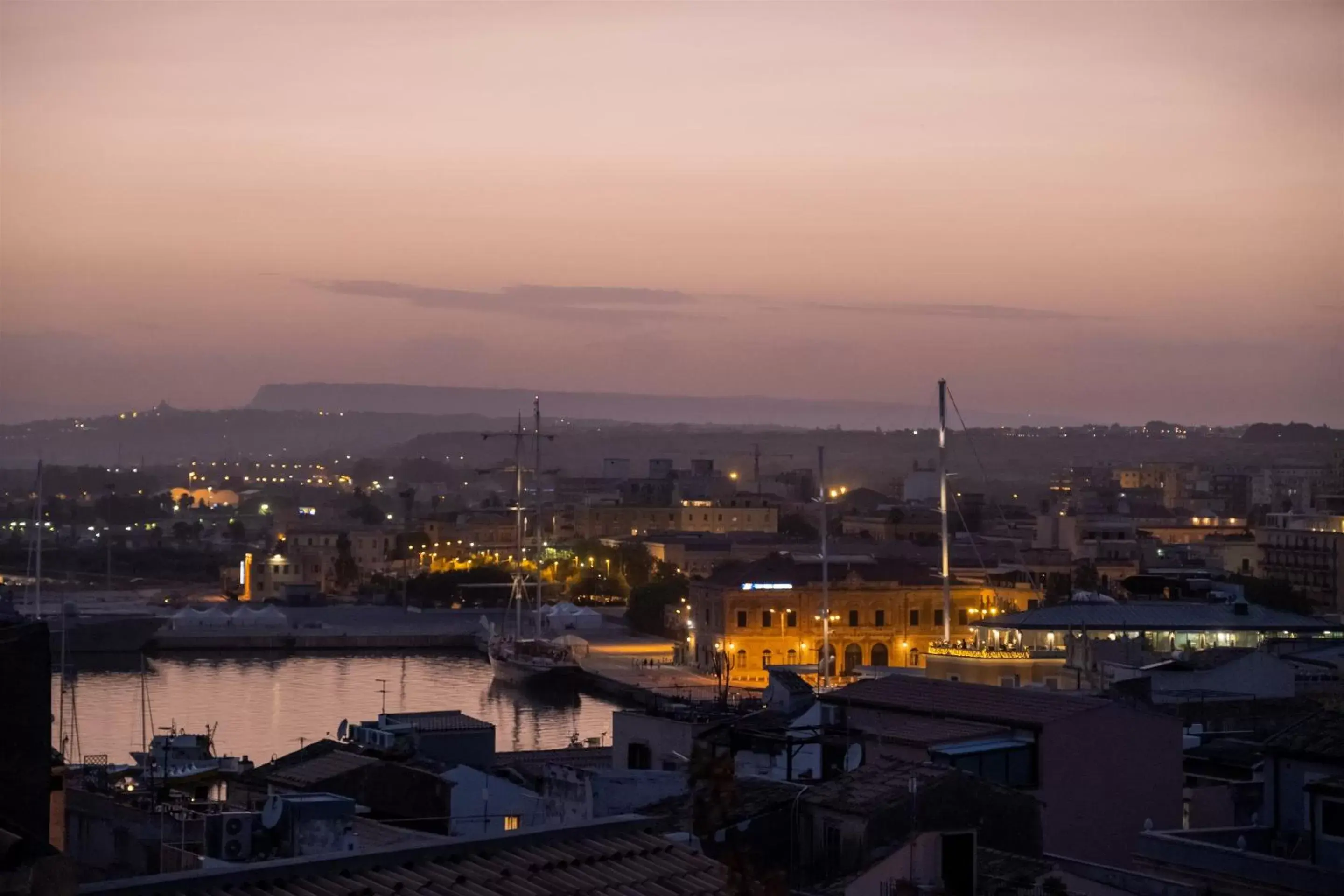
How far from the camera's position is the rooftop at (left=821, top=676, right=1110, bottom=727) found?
19.1 ft

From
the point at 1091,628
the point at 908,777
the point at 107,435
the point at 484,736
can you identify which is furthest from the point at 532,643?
the point at 107,435

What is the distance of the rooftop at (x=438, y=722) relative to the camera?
7.11 meters

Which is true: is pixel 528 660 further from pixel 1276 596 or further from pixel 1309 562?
pixel 1309 562

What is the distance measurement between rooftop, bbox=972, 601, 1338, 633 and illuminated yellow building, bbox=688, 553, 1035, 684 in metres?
5.01

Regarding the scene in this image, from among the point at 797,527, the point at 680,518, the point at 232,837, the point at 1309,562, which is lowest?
the point at 232,837

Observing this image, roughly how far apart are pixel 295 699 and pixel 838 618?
479 centimetres

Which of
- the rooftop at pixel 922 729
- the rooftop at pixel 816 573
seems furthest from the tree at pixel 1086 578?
the rooftop at pixel 922 729

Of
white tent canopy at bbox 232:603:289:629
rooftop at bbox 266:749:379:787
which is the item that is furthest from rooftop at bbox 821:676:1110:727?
white tent canopy at bbox 232:603:289:629

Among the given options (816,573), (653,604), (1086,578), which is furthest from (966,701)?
(653,604)

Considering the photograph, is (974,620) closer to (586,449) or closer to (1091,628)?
(1091,628)

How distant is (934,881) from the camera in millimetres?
3824

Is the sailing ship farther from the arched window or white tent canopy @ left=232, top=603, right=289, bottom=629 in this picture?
the arched window

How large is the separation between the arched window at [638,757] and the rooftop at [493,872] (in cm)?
431

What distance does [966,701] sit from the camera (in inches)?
242
